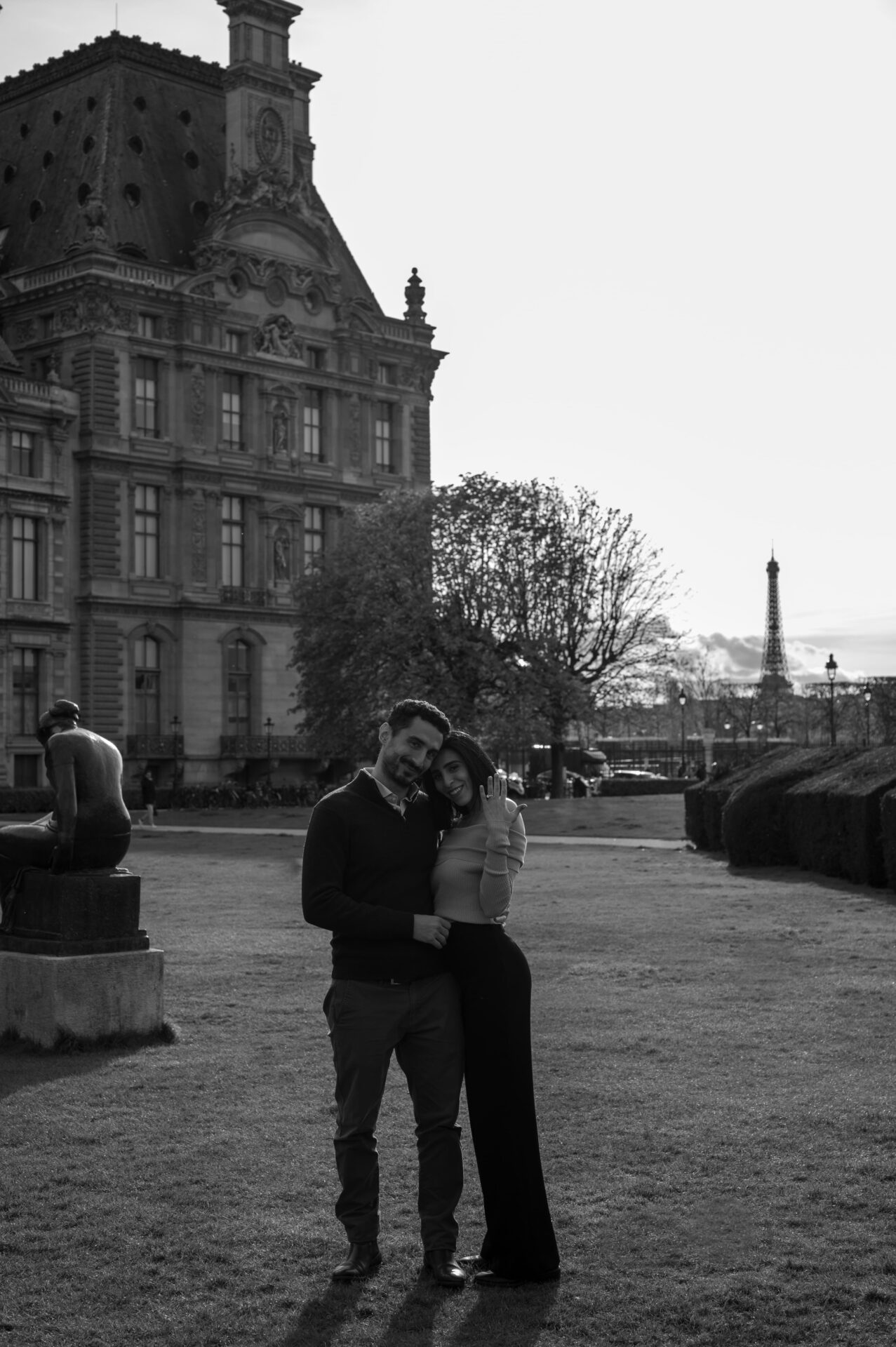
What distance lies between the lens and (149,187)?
2938 inches

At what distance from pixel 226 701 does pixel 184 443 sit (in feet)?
34.4

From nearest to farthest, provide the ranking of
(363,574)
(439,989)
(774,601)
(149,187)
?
(439,989), (363,574), (149,187), (774,601)

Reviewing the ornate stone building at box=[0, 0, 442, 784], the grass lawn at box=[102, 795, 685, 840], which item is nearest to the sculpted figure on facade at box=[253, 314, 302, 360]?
the ornate stone building at box=[0, 0, 442, 784]

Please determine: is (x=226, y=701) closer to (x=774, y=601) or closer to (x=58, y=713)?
(x=58, y=713)

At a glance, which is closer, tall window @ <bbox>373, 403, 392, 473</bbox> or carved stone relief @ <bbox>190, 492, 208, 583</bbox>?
carved stone relief @ <bbox>190, 492, 208, 583</bbox>

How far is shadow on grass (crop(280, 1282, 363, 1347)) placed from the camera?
6.90 meters

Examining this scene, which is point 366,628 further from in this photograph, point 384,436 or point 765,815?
point 765,815

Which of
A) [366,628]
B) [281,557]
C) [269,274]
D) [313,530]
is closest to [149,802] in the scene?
[366,628]

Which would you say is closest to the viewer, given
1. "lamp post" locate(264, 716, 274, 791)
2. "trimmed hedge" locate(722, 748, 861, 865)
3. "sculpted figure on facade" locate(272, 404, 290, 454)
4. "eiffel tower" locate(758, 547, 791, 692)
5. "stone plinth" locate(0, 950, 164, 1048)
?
"stone plinth" locate(0, 950, 164, 1048)

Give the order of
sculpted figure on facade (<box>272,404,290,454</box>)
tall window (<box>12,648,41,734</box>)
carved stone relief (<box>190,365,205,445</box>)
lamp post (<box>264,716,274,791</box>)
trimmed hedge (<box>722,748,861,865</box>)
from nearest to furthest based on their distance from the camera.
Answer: trimmed hedge (<box>722,748,861,865</box>) < tall window (<box>12,648,41,734</box>) < carved stone relief (<box>190,365,205,445</box>) < lamp post (<box>264,716,274,791</box>) < sculpted figure on facade (<box>272,404,290,454</box>)

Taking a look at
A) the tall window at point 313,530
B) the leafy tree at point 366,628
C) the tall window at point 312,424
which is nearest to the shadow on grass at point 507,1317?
the leafy tree at point 366,628

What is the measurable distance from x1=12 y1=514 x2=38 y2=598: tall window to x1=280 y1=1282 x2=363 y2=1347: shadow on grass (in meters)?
61.6

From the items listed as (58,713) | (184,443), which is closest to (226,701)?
(184,443)

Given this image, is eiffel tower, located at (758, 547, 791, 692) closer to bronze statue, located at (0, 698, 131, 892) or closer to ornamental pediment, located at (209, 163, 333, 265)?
ornamental pediment, located at (209, 163, 333, 265)
